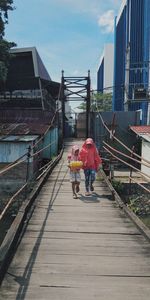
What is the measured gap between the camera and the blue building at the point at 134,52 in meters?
31.2

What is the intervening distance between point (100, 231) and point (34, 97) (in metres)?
22.8

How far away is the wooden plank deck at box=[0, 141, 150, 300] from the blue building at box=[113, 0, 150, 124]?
18.6 m

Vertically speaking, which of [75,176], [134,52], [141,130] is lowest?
[75,176]

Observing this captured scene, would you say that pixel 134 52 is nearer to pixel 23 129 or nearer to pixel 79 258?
pixel 23 129

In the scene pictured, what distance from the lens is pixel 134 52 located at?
45.1m

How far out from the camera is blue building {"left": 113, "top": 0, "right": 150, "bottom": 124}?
31200mm

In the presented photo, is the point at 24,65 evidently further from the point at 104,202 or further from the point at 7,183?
the point at 104,202

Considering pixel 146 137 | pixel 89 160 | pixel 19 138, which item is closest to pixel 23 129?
pixel 19 138

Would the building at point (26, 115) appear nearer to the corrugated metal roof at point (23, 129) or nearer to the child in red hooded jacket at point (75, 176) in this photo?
the corrugated metal roof at point (23, 129)

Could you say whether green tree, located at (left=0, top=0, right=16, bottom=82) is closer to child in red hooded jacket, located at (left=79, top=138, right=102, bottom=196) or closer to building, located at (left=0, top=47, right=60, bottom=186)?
building, located at (left=0, top=47, right=60, bottom=186)

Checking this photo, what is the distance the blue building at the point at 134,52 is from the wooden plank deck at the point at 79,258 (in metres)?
18.6

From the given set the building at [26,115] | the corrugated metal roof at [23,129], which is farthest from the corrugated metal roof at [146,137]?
the corrugated metal roof at [23,129]

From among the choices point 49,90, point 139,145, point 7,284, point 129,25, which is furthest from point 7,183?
point 129,25

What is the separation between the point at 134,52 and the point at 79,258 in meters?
41.9
